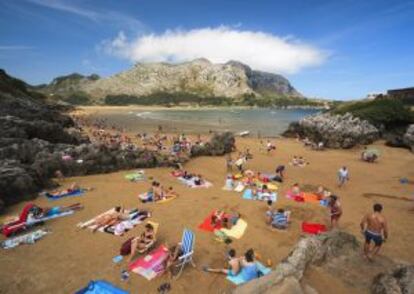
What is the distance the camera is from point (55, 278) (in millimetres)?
7953

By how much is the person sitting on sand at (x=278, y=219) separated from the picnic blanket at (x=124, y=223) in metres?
5.24

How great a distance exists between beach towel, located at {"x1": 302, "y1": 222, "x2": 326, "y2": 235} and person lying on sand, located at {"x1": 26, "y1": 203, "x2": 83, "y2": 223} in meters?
9.99

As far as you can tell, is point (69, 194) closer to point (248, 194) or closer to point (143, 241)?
point (143, 241)

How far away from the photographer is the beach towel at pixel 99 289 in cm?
722

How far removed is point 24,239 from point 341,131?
31.6m

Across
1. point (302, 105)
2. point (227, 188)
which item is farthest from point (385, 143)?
point (302, 105)

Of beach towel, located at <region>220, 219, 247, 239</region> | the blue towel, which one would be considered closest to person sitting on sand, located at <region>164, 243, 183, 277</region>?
beach towel, located at <region>220, 219, 247, 239</region>

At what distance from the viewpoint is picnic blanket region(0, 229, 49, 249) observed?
31.1 ft

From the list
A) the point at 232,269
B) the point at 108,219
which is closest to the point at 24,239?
the point at 108,219

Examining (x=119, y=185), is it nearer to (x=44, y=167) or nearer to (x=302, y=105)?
(x=44, y=167)

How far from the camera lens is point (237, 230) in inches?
433

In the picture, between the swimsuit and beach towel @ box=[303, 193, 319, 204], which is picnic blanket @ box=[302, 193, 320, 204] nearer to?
beach towel @ box=[303, 193, 319, 204]

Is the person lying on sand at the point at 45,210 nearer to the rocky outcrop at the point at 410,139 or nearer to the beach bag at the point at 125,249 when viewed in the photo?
the beach bag at the point at 125,249

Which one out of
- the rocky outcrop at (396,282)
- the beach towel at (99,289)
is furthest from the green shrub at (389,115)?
the beach towel at (99,289)
